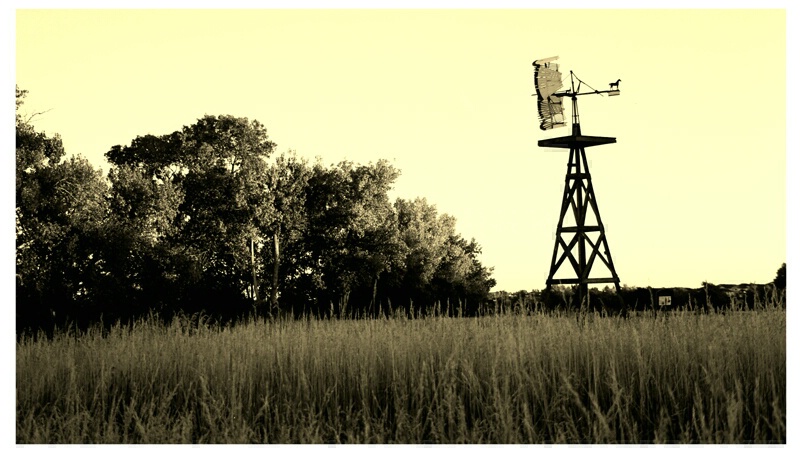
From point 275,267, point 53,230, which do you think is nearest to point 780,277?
point 275,267

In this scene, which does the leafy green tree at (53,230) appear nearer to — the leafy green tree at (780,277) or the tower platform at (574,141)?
the tower platform at (574,141)

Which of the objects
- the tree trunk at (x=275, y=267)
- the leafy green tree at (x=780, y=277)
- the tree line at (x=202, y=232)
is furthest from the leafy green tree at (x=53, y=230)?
the leafy green tree at (x=780, y=277)

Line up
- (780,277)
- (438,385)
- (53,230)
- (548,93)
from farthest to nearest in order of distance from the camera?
(53,230)
(780,277)
(548,93)
(438,385)

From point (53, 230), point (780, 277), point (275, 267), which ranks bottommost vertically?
point (780, 277)

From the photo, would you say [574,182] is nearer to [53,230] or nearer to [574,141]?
[574,141]

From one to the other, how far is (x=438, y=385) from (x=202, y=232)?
20.0 meters

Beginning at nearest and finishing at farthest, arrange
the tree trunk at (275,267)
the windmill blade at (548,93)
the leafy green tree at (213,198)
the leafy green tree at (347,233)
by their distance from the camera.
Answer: the windmill blade at (548,93) < the leafy green tree at (213,198) < the tree trunk at (275,267) < the leafy green tree at (347,233)

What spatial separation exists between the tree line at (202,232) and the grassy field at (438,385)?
1276cm

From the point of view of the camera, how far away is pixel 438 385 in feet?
28.8

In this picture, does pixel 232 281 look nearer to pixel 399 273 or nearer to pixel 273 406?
pixel 399 273

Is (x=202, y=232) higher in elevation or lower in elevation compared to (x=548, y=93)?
lower

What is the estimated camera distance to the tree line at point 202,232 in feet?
78.0

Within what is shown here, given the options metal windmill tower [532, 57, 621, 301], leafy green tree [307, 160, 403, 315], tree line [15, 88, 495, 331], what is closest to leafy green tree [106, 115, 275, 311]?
tree line [15, 88, 495, 331]
